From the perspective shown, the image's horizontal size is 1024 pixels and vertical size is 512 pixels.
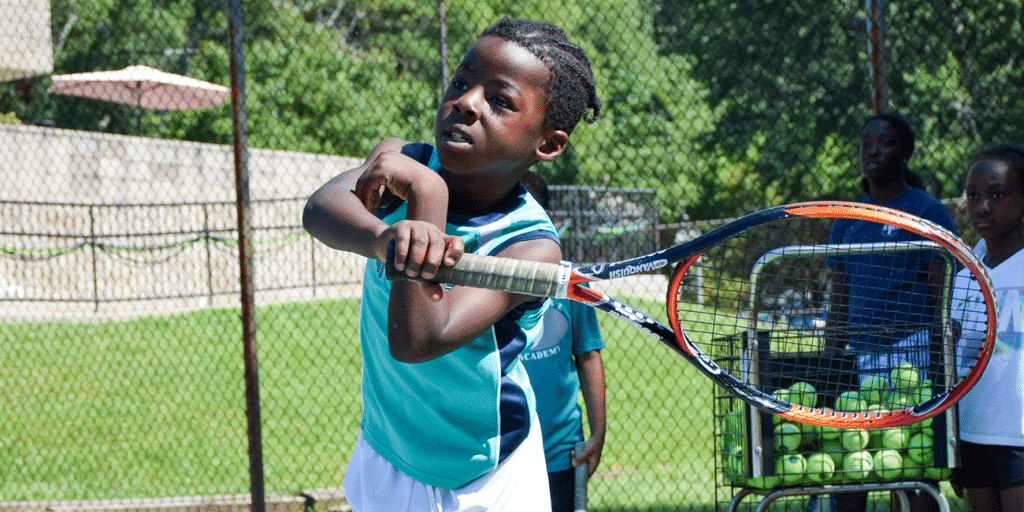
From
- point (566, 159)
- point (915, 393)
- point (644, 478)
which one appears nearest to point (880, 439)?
point (915, 393)

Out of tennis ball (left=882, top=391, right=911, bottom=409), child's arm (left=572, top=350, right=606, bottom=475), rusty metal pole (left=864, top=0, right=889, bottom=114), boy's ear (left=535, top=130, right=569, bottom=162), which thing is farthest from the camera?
rusty metal pole (left=864, top=0, right=889, bottom=114)

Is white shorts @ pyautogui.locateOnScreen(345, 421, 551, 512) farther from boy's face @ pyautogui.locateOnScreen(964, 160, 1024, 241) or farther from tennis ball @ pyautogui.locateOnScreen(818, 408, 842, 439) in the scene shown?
boy's face @ pyautogui.locateOnScreen(964, 160, 1024, 241)

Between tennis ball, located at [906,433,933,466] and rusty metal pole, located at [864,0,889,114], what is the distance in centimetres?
170

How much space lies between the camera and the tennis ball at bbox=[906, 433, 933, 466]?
2545 mm

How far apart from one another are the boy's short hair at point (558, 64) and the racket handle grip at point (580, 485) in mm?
1362

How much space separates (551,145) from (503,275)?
40cm

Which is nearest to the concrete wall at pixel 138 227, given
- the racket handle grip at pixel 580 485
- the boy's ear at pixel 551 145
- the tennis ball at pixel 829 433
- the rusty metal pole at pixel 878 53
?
the rusty metal pole at pixel 878 53

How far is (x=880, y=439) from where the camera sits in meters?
2.58

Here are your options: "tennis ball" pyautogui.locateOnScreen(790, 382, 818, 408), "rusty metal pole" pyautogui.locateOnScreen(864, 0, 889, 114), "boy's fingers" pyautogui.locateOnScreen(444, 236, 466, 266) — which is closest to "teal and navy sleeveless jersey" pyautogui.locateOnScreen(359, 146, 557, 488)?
"boy's fingers" pyautogui.locateOnScreen(444, 236, 466, 266)

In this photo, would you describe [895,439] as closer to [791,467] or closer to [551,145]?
[791,467]

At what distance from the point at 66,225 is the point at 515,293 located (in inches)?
440

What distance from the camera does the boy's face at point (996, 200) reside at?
300 cm

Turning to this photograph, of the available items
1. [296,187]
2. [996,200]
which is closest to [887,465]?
[996,200]

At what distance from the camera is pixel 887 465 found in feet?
8.32
